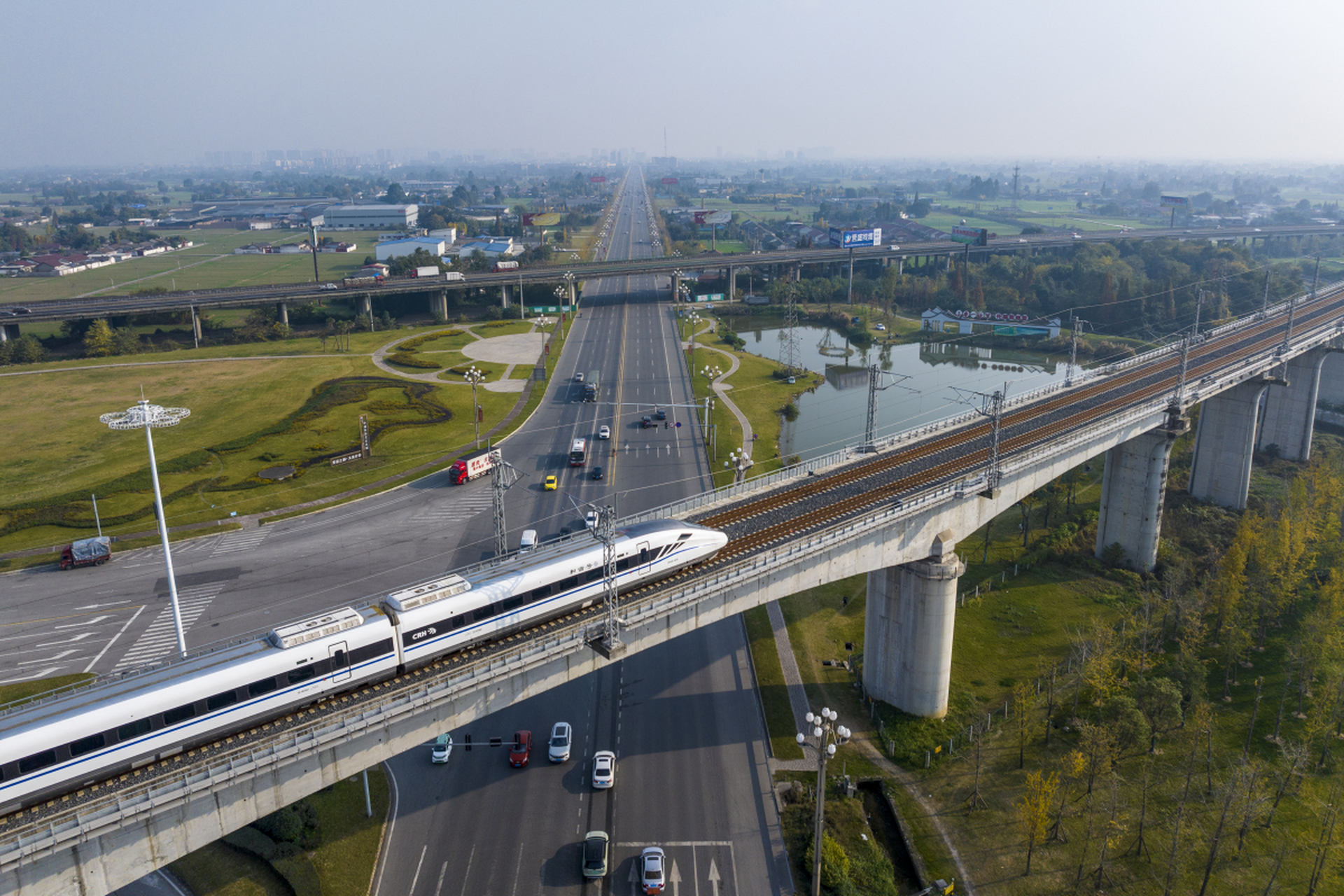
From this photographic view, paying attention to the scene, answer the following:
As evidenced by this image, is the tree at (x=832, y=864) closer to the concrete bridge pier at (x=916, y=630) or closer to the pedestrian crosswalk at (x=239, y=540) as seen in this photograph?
the concrete bridge pier at (x=916, y=630)

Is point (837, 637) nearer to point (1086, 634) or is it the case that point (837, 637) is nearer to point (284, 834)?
point (1086, 634)

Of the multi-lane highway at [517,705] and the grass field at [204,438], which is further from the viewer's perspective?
the grass field at [204,438]

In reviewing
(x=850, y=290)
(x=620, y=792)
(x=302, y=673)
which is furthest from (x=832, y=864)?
(x=850, y=290)

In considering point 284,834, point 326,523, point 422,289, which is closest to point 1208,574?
point 284,834

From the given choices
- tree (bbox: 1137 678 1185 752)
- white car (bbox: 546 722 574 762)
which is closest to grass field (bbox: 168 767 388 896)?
white car (bbox: 546 722 574 762)

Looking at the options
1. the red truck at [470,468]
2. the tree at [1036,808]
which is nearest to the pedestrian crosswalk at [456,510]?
the red truck at [470,468]

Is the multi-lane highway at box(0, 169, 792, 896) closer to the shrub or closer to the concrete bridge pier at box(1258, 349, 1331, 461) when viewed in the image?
the shrub
